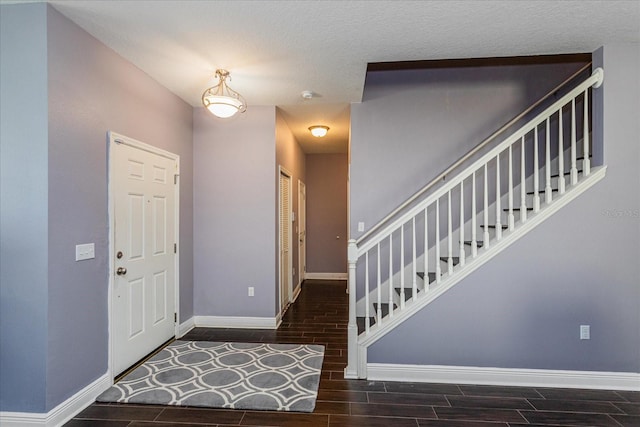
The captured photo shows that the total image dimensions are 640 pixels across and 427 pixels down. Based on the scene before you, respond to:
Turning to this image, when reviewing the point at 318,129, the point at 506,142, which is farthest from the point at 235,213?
the point at 506,142

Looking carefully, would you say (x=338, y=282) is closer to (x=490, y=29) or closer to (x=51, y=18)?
(x=490, y=29)

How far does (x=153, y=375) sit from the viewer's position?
287cm

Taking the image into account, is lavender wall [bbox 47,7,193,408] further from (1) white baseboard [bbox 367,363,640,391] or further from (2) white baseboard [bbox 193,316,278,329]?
(1) white baseboard [bbox 367,363,640,391]

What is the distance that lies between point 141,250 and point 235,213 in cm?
124

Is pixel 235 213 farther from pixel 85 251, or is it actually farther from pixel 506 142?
pixel 506 142

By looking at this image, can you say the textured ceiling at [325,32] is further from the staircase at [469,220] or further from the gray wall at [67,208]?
the staircase at [469,220]

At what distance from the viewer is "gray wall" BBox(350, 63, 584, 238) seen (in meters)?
3.92

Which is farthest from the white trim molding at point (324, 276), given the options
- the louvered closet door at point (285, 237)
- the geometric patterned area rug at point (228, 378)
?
the geometric patterned area rug at point (228, 378)

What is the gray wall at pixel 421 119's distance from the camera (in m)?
3.92

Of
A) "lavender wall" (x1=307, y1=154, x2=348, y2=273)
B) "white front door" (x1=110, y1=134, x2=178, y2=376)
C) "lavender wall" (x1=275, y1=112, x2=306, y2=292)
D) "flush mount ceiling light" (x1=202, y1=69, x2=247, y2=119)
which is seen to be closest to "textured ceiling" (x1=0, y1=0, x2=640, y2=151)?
"flush mount ceiling light" (x1=202, y1=69, x2=247, y2=119)

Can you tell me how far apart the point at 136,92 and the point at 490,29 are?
2950 mm

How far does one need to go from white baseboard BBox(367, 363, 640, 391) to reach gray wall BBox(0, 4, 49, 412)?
2406mm

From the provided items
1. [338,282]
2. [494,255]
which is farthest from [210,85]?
[338,282]

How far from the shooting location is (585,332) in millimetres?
2725
